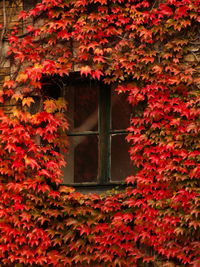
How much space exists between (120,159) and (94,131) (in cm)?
46

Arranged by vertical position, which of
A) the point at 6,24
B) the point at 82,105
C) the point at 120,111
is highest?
the point at 6,24

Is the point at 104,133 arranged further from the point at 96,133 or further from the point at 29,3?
the point at 29,3

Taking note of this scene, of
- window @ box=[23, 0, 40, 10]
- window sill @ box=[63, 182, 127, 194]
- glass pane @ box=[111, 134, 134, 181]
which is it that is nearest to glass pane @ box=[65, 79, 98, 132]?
glass pane @ box=[111, 134, 134, 181]

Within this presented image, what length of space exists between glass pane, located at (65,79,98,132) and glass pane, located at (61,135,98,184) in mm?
151

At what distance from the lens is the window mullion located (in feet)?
23.2

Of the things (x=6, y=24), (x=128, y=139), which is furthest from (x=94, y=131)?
(x=6, y=24)

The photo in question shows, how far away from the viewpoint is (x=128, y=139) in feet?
22.2

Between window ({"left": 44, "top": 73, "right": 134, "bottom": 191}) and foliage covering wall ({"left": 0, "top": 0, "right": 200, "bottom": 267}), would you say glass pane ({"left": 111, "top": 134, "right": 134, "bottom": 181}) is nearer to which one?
window ({"left": 44, "top": 73, "right": 134, "bottom": 191})

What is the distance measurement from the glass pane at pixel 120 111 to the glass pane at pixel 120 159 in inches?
5.4

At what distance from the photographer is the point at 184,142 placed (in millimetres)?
6508

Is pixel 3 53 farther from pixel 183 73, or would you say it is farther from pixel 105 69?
pixel 183 73

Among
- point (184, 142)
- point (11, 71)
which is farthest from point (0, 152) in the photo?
point (184, 142)

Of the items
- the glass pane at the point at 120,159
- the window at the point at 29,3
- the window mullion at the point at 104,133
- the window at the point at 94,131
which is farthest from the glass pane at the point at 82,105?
the window at the point at 29,3

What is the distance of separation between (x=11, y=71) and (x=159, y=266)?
3.01 m
